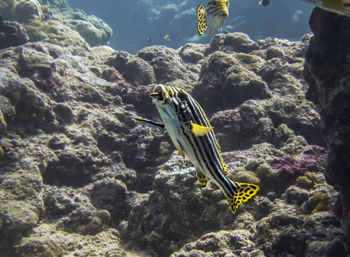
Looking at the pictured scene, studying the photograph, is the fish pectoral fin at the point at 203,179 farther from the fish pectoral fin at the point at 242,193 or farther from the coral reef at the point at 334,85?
the coral reef at the point at 334,85

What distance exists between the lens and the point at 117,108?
6625mm

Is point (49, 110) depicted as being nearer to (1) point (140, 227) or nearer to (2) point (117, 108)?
(2) point (117, 108)

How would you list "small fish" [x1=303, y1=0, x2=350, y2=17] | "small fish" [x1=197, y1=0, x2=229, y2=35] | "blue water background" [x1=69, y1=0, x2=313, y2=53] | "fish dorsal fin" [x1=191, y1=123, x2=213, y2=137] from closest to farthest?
"small fish" [x1=303, y1=0, x2=350, y2=17]
"fish dorsal fin" [x1=191, y1=123, x2=213, y2=137]
"small fish" [x1=197, y1=0, x2=229, y2=35]
"blue water background" [x1=69, y1=0, x2=313, y2=53]

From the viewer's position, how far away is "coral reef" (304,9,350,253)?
246cm

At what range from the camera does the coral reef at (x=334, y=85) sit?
2.46 m

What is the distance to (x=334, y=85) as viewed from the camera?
302 centimetres

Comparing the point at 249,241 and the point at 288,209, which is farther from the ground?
the point at 288,209

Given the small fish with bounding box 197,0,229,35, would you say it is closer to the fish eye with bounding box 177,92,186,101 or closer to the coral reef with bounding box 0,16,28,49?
the fish eye with bounding box 177,92,186,101

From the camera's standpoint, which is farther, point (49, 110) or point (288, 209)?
point (49, 110)

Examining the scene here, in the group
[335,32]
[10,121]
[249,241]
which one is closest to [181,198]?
[249,241]

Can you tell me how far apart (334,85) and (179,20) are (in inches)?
1661

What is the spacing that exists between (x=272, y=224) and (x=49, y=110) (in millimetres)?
4848

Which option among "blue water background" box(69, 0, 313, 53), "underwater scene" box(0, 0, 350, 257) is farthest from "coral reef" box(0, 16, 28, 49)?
"blue water background" box(69, 0, 313, 53)

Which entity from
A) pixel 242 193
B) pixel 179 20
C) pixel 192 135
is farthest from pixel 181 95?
pixel 179 20
